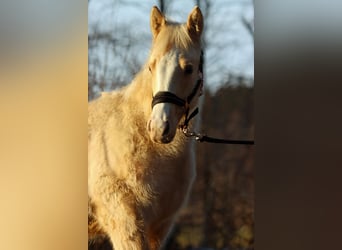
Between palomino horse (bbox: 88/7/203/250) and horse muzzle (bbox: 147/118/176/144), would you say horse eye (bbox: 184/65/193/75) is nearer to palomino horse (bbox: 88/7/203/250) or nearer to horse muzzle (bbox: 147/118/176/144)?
palomino horse (bbox: 88/7/203/250)

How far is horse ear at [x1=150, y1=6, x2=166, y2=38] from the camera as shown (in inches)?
62.9

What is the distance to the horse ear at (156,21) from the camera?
5.24 ft

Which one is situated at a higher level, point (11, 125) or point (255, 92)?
point (255, 92)

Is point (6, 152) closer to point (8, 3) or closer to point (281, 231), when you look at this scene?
point (8, 3)

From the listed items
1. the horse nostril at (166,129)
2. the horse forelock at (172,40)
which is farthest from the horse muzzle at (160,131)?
the horse forelock at (172,40)

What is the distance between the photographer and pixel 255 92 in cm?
159

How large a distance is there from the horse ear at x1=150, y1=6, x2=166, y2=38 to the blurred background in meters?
0.02

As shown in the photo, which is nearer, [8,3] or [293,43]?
[293,43]

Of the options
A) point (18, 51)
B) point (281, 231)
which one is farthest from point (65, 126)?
point (281, 231)

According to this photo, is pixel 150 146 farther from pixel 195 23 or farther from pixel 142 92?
pixel 195 23

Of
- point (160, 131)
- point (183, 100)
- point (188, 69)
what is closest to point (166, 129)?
point (160, 131)

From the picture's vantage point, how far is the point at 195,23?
158cm

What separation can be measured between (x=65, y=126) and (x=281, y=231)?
919 mm

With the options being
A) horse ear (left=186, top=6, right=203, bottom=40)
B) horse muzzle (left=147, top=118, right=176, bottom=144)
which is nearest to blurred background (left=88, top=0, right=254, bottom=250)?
horse ear (left=186, top=6, right=203, bottom=40)
